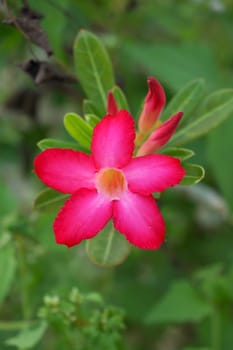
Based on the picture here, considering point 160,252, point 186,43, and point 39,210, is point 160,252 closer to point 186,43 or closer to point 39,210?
point 186,43

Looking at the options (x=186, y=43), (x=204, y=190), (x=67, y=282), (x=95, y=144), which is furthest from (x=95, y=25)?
(x=95, y=144)

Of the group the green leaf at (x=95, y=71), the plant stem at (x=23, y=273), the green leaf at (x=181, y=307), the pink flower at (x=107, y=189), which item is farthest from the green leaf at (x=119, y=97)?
the green leaf at (x=181, y=307)

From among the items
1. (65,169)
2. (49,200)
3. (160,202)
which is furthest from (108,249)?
(160,202)

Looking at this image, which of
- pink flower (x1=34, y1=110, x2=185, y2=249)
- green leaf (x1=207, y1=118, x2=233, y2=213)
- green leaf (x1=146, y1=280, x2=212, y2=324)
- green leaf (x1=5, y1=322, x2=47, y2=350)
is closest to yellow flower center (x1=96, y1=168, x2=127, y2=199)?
pink flower (x1=34, y1=110, x2=185, y2=249)

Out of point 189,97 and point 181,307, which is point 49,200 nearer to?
point 189,97

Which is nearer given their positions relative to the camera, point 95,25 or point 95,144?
point 95,144
